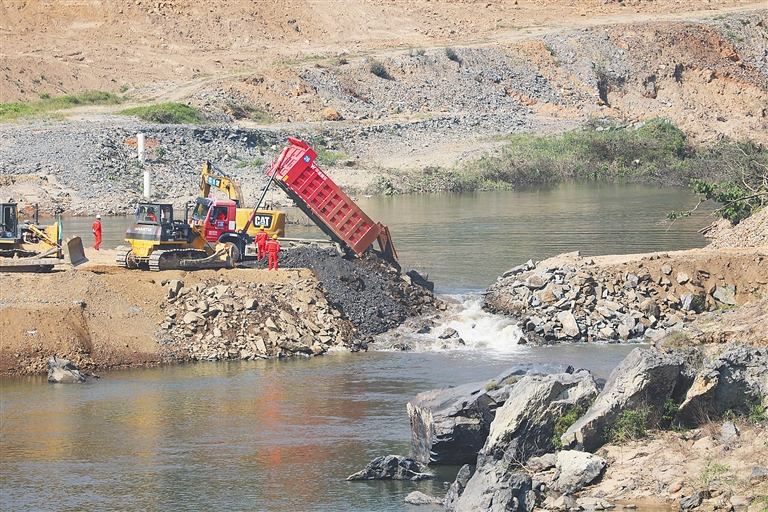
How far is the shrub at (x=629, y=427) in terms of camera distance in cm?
1461

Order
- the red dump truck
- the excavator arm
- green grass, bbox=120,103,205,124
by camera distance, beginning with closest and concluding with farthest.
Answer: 1. the red dump truck
2. the excavator arm
3. green grass, bbox=120,103,205,124

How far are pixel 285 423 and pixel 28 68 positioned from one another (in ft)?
212

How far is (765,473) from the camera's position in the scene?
13195 mm

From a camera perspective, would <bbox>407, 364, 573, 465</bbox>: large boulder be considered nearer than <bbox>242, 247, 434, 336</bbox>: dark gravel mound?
Yes

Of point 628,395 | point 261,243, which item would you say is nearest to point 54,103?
point 261,243

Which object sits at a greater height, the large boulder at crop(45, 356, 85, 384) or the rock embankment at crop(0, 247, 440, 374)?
the rock embankment at crop(0, 247, 440, 374)

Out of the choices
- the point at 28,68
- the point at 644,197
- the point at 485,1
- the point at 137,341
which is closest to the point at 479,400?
the point at 137,341

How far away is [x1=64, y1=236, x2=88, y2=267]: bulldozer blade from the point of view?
88.8 feet

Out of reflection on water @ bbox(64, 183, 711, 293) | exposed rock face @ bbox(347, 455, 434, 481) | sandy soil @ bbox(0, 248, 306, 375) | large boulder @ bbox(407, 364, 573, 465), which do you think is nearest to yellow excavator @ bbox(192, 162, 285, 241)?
sandy soil @ bbox(0, 248, 306, 375)

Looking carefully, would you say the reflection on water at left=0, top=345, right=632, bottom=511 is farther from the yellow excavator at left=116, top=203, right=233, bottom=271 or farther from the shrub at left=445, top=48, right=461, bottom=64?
the shrub at left=445, top=48, right=461, bottom=64

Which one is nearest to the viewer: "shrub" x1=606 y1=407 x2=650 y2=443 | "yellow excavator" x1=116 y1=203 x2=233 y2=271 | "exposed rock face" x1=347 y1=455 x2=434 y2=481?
"shrub" x1=606 y1=407 x2=650 y2=443

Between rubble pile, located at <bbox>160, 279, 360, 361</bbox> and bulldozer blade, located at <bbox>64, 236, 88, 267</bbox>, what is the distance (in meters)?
3.68

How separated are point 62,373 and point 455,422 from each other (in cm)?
973

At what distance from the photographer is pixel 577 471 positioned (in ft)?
46.2
